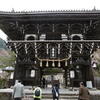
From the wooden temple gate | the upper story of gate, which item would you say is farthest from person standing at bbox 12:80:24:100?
the upper story of gate

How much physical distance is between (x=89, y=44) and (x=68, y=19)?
2.89 meters

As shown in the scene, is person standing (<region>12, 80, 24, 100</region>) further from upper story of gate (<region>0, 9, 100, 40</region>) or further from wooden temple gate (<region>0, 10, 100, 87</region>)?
upper story of gate (<region>0, 9, 100, 40</region>)

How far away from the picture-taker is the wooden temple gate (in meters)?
17.9

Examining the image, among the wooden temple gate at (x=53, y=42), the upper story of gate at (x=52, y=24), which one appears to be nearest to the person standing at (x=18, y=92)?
the wooden temple gate at (x=53, y=42)

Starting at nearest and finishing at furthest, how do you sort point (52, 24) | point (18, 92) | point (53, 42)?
1. point (18, 92)
2. point (53, 42)
3. point (52, 24)

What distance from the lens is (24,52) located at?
18703 mm

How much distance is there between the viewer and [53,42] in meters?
18.0

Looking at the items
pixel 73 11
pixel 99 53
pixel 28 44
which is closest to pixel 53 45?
pixel 28 44

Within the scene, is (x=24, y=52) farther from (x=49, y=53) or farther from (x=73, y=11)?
(x=73, y=11)

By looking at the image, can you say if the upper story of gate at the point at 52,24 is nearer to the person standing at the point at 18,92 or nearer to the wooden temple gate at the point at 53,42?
the wooden temple gate at the point at 53,42

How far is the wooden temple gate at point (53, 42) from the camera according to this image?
17891 mm

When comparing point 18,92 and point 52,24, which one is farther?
point 52,24

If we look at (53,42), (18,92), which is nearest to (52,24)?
(53,42)

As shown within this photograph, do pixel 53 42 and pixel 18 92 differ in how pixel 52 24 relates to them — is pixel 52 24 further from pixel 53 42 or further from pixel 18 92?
pixel 18 92
